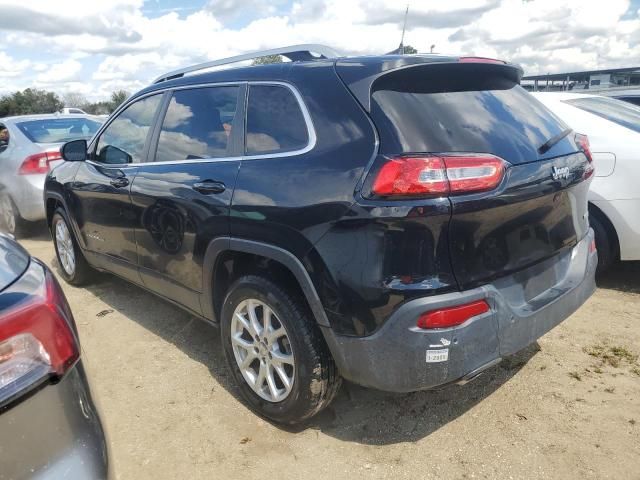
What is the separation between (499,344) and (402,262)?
588mm

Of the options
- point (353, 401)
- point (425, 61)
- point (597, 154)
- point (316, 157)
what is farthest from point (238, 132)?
point (597, 154)

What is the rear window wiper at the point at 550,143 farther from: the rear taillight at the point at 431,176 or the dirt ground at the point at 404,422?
the dirt ground at the point at 404,422

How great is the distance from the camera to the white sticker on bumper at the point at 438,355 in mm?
2104

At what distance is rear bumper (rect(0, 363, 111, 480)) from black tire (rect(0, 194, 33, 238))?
6216mm

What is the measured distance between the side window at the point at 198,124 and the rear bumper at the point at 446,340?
128cm

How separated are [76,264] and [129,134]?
5.21ft

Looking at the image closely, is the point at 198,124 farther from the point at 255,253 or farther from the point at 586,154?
the point at 586,154

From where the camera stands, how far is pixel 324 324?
2.32m

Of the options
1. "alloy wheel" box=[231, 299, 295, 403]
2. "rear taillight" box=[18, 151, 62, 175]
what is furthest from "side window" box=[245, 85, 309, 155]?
"rear taillight" box=[18, 151, 62, 175]

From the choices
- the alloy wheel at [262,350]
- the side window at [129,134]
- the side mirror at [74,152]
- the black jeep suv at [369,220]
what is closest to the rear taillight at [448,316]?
the black jeep suv at [369,220]

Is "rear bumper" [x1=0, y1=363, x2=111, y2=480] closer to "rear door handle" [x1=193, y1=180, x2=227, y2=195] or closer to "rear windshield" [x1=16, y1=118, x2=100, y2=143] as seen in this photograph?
"rear door handle" [x1=193, y1=180, x2=227, y2=195]

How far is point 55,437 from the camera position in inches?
51.5

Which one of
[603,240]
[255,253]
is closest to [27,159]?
→ [255,253]

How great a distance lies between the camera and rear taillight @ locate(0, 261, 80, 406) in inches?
51.0
